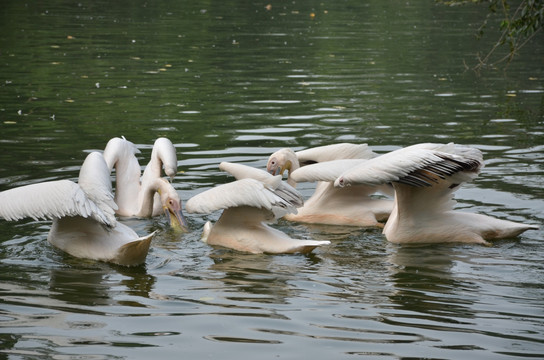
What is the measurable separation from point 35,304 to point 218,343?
131 cm

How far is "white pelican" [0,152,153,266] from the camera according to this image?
20.4 feet

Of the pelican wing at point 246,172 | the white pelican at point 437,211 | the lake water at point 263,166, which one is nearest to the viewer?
the lake water at point 263,166

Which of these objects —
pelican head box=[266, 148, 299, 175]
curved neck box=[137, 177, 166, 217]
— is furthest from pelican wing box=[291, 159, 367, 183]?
curved neck box=[137, 177, 166, 217]

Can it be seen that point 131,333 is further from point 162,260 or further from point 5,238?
point 5,238

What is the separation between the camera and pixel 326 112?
1293 centimetres

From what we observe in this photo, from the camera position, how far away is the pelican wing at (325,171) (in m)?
7.53

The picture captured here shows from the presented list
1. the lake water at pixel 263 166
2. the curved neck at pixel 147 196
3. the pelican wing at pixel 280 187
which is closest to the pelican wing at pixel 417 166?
the pelican wing at pixel 280 187

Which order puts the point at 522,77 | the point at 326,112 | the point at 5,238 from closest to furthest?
the point at 5,238, the point at 326,112, the point at 522,77

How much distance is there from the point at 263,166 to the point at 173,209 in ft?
7.17

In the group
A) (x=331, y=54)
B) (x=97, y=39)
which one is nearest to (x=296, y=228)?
(x=331, y=54)

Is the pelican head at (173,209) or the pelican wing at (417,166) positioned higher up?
the pelican wing at (417,166)

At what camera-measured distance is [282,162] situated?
8.53 meters

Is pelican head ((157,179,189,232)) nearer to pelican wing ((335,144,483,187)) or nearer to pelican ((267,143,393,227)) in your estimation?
pelican ((267,143,393,227))

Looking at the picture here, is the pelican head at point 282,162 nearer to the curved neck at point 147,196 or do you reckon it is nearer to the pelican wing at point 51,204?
the curved neck at point 147,196
